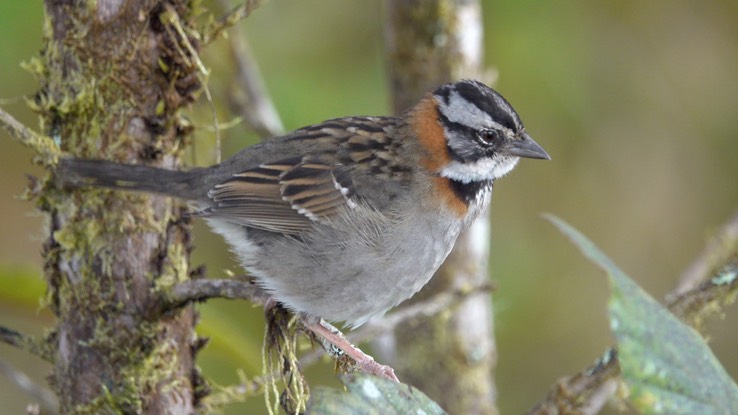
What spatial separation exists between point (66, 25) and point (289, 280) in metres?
1.16

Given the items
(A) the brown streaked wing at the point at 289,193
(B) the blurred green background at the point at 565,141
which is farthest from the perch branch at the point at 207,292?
(B) the blurred green background at the point at 565,141

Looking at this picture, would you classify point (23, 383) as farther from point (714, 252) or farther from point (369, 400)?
point (714, 252)

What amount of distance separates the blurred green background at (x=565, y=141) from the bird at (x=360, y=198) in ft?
5.62

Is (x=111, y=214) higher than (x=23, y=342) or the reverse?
higher

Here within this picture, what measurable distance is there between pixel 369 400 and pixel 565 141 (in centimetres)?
490

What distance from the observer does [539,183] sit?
20.8 feet

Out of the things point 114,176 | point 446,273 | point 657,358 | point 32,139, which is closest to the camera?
point 657,358

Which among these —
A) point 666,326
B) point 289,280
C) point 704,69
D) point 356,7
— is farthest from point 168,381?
point 704,69

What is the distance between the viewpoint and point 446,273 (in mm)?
4309

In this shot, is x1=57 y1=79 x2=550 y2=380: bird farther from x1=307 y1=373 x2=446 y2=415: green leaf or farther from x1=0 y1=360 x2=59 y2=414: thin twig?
x1=307 y1=373 x2=446 y2=415: green leaf

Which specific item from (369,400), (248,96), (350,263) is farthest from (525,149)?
(369,400)

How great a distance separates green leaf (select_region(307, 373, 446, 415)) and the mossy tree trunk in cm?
120

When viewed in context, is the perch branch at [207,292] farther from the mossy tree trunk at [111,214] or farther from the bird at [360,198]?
the bird at [360,198]

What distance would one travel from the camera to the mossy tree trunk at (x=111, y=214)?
262cm
